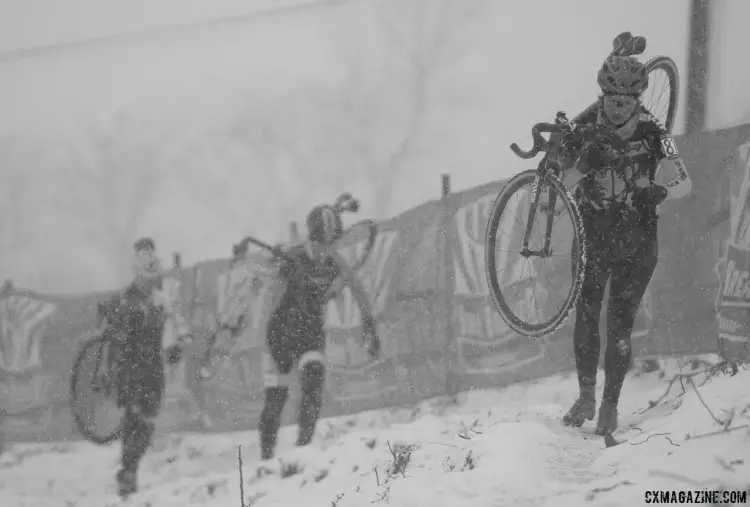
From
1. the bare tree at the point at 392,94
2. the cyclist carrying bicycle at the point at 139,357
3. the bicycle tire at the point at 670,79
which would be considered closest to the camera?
the bicycle tire at the point at 670,79

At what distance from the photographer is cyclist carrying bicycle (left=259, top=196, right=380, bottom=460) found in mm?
5656

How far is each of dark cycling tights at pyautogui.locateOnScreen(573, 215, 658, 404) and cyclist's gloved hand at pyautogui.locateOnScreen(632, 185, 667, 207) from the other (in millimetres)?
153

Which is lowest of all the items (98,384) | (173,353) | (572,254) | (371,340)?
(98,384)

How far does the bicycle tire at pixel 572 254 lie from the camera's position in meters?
4.18

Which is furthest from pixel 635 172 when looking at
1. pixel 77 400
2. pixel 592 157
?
pixel 77 400

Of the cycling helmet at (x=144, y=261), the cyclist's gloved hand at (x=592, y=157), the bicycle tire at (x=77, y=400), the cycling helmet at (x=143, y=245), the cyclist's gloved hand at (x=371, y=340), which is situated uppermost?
the cyclist's gloved hand at (x=592, y=157)

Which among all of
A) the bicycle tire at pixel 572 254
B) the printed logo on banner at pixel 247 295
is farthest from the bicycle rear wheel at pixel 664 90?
the printed logo on banner at pixel 247 295

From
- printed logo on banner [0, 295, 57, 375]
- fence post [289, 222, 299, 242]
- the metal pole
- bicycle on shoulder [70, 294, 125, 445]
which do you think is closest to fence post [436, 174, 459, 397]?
fence post [289, 222, 299, 242]

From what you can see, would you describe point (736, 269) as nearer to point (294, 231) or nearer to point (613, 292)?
point (613, 292)

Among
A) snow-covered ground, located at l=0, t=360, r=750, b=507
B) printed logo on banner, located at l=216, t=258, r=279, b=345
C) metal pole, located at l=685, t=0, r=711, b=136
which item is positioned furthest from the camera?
printed logo on banner, located at l=216, t=258, r=279, b=345

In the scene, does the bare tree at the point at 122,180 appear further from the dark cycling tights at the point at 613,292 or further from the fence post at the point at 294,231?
the dark cycling tights at the point at 613,292

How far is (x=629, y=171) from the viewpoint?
4.22 metres

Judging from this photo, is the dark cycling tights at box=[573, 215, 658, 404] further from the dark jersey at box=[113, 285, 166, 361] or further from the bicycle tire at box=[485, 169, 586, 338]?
the dark jersey at box=[113, 285, 166, 361]

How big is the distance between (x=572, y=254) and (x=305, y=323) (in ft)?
7.50
